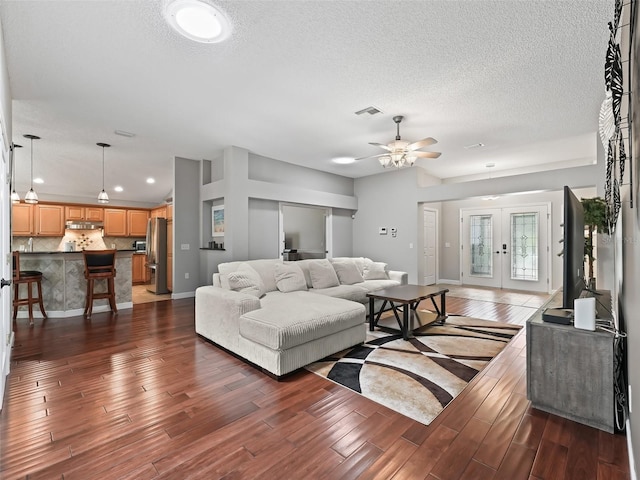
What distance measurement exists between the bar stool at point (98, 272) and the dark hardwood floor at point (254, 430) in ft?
6.30

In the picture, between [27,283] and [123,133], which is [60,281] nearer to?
[27,283]

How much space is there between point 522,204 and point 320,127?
5583 millimetres

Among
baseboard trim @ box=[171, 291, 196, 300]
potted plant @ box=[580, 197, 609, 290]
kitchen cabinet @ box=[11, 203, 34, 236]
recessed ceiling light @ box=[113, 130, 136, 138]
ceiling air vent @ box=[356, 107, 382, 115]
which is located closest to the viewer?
potted plant @ box=[580, 197, 609, 290]

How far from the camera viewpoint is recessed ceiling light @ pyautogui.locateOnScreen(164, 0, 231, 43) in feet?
6.97

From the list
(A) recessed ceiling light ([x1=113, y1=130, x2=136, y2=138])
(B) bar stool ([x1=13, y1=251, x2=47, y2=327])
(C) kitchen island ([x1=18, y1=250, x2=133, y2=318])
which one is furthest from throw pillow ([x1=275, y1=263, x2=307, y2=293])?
(B) bar stool ([x1=13, y1=251, x2=47, y2=327])

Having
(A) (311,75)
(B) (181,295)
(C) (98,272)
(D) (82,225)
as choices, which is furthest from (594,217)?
(D) (82,225)

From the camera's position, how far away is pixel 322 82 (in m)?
3.15

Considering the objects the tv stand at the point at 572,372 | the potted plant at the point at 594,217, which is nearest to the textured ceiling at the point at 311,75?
the potted plant at the point at 594,217

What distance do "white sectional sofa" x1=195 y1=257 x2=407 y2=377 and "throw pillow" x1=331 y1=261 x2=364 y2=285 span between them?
0.42m

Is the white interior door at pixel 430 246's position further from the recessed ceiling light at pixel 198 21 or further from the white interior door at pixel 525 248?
the recessed ceiling light at pixel 198 21

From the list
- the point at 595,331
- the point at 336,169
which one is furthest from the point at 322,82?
the point at 336,169

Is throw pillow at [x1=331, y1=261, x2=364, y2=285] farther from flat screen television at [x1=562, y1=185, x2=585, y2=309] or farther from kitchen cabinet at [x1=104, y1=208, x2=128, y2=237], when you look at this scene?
kitchen cabinet at [x1=104, y1=208, x2=128, y2=237]

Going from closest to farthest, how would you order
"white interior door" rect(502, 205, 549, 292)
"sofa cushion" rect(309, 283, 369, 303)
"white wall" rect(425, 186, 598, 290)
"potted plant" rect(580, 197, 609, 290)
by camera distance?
"potted plant" rect(580, 197, 609, 290)
"sofa cushion" rect(309, 283, 369, 303)
"white wall" rect(425, 186, 598, 290)
"white interior door" rect(502, 205, 549, 292)

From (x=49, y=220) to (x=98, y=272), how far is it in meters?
4.81
